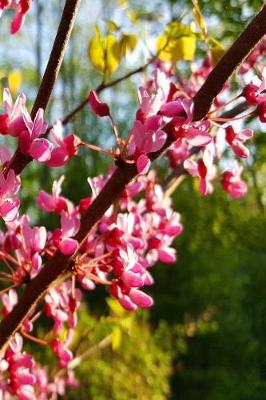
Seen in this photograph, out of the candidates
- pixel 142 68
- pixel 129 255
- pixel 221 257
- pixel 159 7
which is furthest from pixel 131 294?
pixel 221 257

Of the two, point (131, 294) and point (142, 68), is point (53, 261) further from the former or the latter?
point (142, 68)

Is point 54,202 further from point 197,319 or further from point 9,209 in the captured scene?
point 197,319

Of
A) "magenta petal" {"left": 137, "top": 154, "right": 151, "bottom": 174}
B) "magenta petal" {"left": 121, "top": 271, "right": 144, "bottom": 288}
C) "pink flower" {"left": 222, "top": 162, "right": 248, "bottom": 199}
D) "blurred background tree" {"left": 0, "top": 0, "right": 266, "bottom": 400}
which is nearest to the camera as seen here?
"magenta petal" {"left": 137, "top": 154, "right": 151, "bottom": 174}

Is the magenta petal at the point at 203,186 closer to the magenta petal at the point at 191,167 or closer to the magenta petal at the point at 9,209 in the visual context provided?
the magenta petal at the point at 191,167

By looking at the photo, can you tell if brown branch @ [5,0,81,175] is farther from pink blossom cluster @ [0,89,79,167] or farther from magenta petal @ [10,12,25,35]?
magenta petal @ [10,12,25,35]

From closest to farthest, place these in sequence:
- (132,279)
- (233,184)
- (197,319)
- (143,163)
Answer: (143,163)
(132,279)
(233,184)
(197,319)

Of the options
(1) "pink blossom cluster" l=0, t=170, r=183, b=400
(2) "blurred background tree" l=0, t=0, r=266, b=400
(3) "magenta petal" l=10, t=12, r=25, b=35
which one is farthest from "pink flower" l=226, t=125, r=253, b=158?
(2) "blurred background tree" l=0, t=0, r=266, b=400

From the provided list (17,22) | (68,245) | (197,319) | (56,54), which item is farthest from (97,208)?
(197,319)
